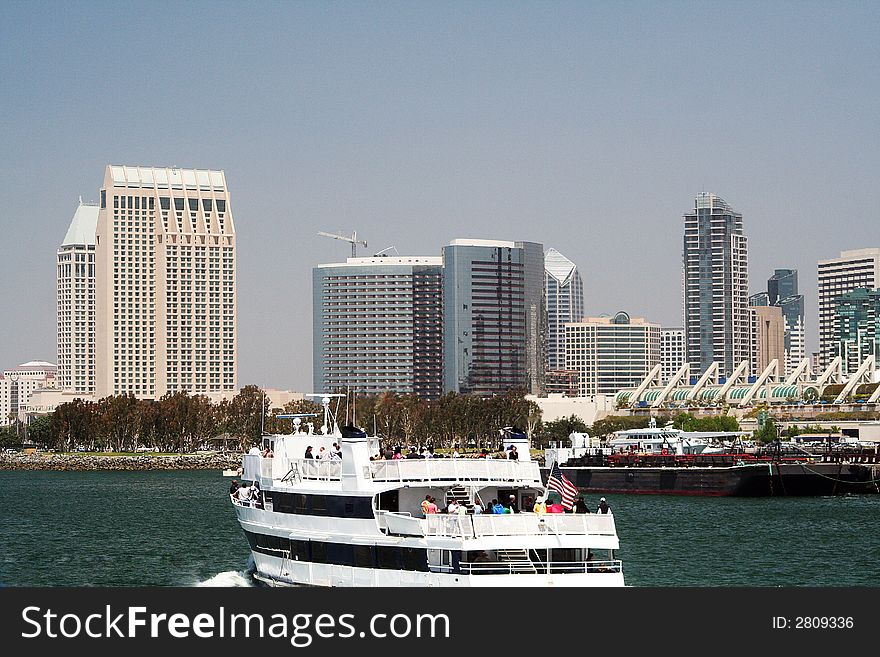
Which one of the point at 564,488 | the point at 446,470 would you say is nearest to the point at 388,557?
the point at 446,470

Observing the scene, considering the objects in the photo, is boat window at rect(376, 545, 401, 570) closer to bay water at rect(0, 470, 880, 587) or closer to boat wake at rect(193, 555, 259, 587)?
boat wake at rect(193, 555, 259, 587)

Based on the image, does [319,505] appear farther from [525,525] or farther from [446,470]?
[525,525]

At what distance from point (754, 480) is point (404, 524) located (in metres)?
78.9

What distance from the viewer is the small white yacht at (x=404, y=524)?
41594 millimetres

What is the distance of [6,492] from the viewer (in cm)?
13638

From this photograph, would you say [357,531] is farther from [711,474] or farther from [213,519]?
[711,474]

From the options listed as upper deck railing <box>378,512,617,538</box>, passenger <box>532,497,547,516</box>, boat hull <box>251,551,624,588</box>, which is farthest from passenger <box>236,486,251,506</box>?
passenger <box>532,497,547,516</box>

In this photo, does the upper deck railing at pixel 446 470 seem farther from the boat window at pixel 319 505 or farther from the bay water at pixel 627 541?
the bay water at pixel 627 541

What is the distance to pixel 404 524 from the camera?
1729 inches

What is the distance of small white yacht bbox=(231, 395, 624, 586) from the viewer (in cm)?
4159

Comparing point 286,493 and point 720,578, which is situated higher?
point 286,493

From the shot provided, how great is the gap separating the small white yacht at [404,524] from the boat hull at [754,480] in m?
71.8
